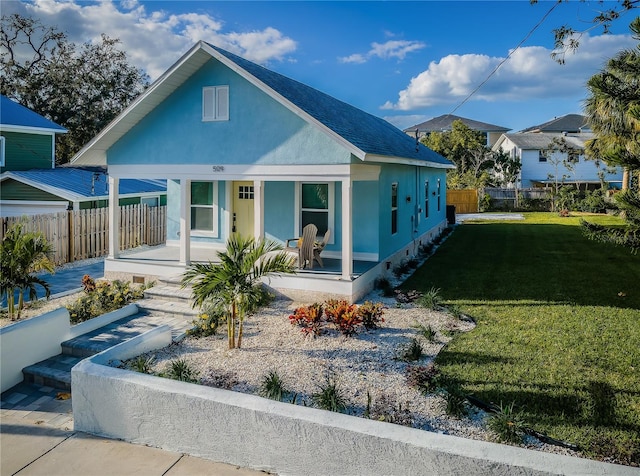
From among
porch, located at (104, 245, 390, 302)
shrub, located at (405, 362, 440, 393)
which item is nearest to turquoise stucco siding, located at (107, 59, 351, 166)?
porch, located at (104, 245, 390, 302)

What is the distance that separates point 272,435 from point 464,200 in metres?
33.7

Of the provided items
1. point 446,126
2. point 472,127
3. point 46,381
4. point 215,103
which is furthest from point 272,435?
point 472,127

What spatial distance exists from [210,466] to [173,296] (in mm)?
6232

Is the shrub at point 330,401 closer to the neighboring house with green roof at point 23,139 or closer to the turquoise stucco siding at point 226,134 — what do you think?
the turquoise stucco siding at point 226,134

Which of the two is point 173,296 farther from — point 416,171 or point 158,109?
point 416,171

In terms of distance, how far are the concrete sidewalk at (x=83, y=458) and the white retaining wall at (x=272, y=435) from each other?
11cm

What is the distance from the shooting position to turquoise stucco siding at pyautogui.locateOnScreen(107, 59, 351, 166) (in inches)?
424

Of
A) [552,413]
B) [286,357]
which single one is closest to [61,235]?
[286,357]

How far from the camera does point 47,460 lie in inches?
197

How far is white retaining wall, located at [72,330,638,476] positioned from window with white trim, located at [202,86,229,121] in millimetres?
7254

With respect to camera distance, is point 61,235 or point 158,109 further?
point 61,235

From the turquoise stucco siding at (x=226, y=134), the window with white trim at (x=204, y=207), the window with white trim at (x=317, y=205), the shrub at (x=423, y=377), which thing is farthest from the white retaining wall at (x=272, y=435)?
the window with white trim at (x=204, y=207)

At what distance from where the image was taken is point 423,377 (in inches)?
243

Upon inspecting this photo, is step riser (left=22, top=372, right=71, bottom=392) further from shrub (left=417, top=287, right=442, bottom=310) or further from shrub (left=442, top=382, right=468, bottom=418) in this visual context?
shrub (left=417, top=287, right=442, bottom=310)
